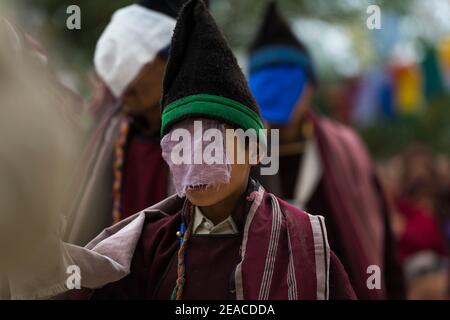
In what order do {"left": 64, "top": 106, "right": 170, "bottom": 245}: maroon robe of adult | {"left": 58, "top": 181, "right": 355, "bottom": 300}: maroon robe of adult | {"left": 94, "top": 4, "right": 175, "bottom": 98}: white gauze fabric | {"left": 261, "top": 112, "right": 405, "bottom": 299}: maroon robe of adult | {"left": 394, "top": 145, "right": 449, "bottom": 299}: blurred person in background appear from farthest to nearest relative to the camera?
1. {"left": 394, "top": 145, "right": 449, "bottom": 299}: blurred person in background
2. {"left": 261, "top": 112, "right": 405, "bottom": 299}: maroon robe of adult
3. {"left": 94, "top": 4, "right": 175, "bottom": 98}: white gauze fabric
4. {"left": 64, "top": 106, "right": 170, "bottom": 245}: maroon robe of adult
5. {"left": 58, "top": 181, "right": 355, "bottom": 300}: maroon robe of adult

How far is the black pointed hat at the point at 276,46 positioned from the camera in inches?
158

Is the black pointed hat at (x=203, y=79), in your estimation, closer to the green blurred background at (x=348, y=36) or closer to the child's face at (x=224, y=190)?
the child's face at (x=224, y=190)

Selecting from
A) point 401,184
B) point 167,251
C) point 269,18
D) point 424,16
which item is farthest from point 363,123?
point 167,251

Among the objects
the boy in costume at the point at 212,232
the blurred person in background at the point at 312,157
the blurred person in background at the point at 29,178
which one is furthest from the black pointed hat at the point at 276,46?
the blurred person in background at the point at 29,178

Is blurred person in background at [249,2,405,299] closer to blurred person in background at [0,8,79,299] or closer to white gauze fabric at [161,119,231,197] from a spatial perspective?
white gauze fabric at [161,119,231,197]

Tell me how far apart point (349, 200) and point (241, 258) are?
1924mm

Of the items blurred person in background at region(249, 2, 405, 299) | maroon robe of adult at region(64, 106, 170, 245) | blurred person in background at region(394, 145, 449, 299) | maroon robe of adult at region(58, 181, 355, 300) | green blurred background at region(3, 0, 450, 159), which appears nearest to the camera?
maroon robe of adult at region(58, 181, 355, 300)

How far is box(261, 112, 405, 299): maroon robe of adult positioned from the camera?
11.2ft

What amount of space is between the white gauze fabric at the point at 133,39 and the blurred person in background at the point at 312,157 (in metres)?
1.09

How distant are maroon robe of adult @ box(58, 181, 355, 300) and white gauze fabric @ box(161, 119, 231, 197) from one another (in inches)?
4.9

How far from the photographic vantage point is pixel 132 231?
188 cm

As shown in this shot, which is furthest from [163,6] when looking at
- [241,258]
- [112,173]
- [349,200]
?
[349,200]

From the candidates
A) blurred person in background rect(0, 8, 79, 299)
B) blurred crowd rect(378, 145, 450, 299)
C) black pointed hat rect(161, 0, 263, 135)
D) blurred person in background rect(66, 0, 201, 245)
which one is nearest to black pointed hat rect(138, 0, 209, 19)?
blurred person in background rect(66, 0, 201, 245)

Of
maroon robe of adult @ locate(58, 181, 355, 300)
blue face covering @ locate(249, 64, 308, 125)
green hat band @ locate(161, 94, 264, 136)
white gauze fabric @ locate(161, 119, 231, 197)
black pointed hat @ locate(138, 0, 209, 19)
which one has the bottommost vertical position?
maroon robe of adult @ locate(58, 181, 355, 300)
